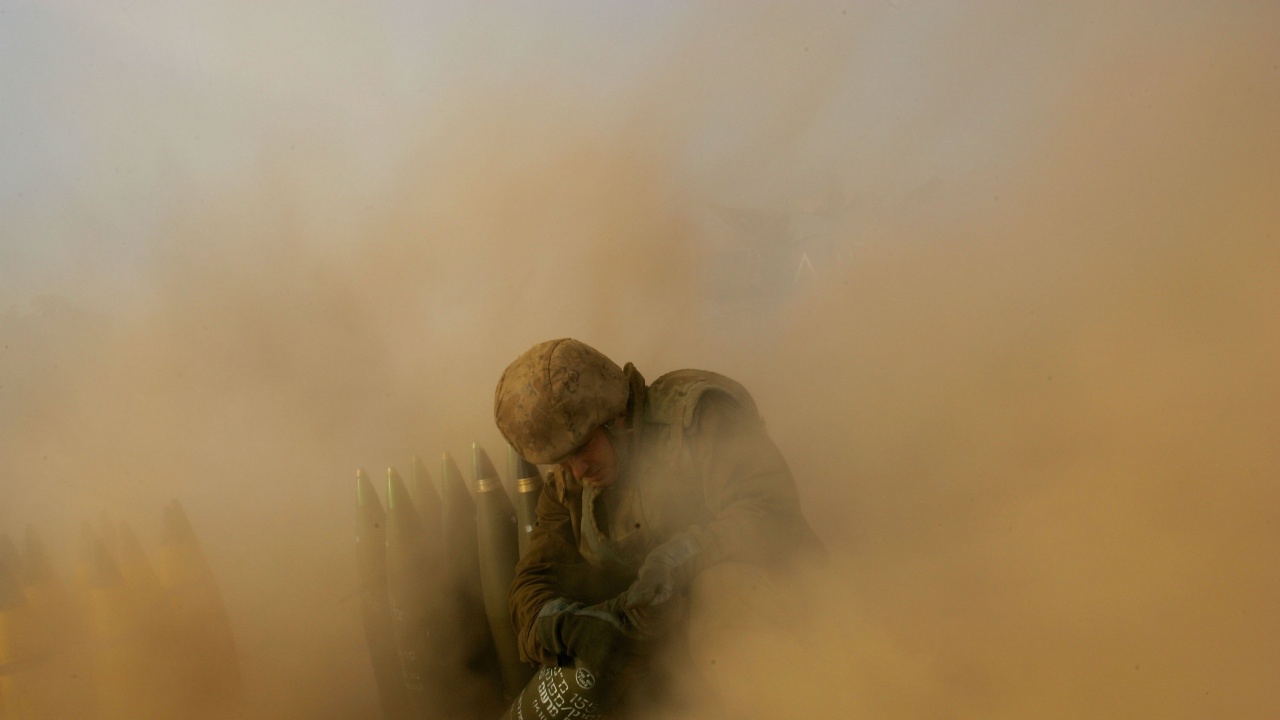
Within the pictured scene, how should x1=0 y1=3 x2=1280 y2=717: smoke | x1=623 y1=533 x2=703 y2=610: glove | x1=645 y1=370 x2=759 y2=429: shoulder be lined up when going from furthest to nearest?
x1=0 y1=3 x2=1280 y2=717: smoke < x1=645 y1=370 x2=759 y2=429: shoulder < x1=623 y1=533 x2=703 y2=610: glove

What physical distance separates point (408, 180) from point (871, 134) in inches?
47.6

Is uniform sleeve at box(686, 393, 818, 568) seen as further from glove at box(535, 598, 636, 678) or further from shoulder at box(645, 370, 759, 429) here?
glove at box(535, 598, 636, 678)

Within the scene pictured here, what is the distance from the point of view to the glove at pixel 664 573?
1528mm

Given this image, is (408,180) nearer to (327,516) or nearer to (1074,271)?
→ (327,516)

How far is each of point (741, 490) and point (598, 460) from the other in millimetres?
283

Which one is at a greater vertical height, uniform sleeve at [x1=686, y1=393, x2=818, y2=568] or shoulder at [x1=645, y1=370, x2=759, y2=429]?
shoulder at [x1=645, y1=370, x2=759, y2=429]

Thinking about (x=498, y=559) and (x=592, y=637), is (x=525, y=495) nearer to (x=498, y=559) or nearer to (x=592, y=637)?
(x=498, y=559)

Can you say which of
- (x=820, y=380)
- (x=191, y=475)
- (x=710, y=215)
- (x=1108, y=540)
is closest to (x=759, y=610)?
(x=820, y=380)

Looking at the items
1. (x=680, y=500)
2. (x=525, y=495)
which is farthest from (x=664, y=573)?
(x=525, y=495)

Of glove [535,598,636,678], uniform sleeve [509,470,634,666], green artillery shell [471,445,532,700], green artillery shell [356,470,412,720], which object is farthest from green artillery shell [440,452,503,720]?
glove [535,598,636,678]

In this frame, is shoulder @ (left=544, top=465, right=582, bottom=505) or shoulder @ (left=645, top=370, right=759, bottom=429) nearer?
A: shoulder @ (left=645, top=370, right=759, bottom=429)

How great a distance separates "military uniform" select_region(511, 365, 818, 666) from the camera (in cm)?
162

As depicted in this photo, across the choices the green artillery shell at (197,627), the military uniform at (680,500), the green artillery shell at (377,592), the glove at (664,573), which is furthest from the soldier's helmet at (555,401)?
the green artillery shell at (197,627)

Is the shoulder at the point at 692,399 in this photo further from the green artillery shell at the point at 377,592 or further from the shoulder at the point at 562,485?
the green artillery shell at the point at 377,592
